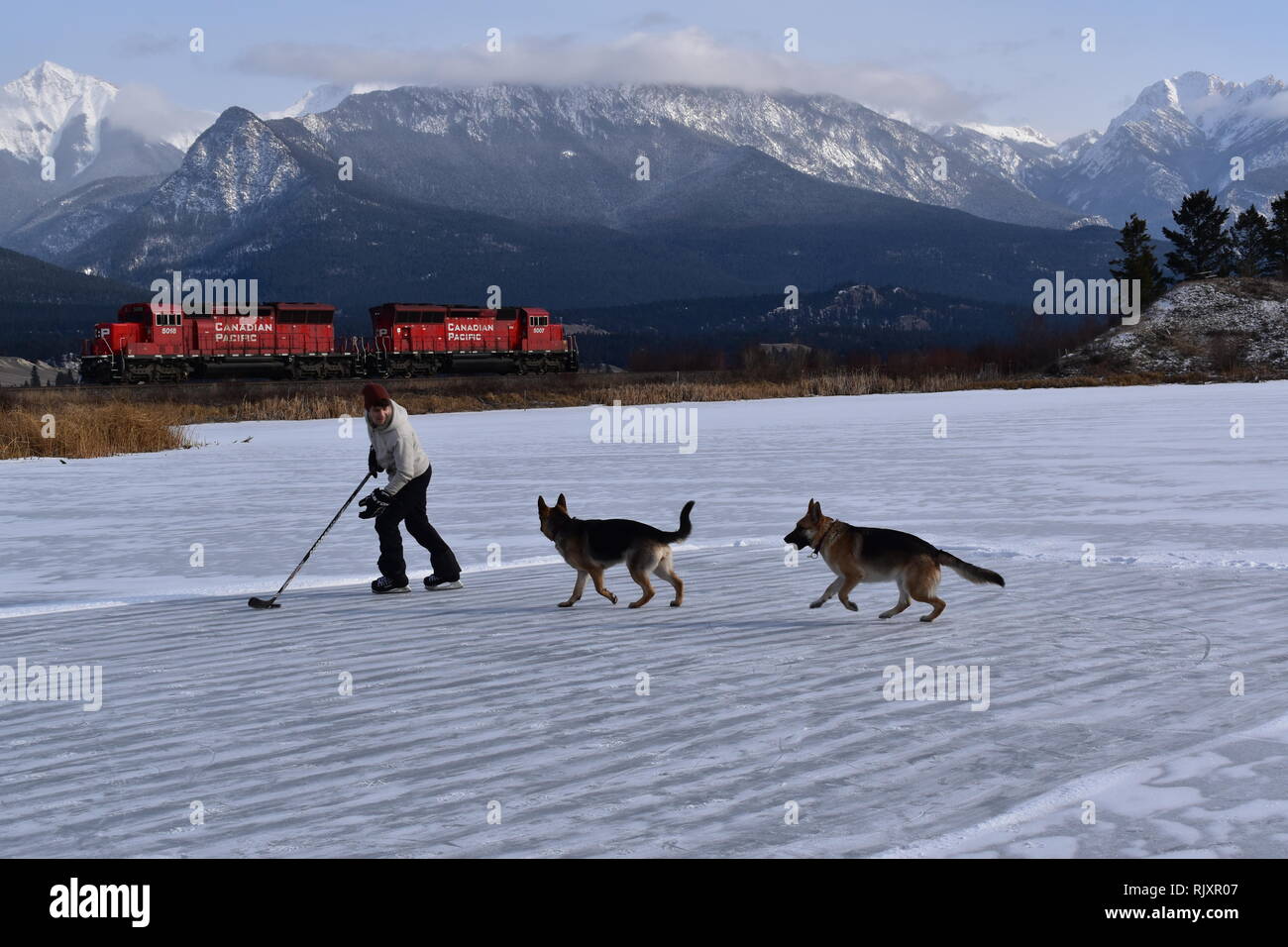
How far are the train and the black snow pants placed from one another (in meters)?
40.6

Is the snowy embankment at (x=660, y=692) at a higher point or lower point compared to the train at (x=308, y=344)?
lower

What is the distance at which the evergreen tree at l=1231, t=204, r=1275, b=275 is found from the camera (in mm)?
81075

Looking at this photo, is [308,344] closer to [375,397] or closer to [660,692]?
[375,397]

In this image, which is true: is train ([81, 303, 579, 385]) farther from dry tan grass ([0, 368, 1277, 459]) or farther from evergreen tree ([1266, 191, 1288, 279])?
evergreen tree ([1266, 191, 1288, 279])

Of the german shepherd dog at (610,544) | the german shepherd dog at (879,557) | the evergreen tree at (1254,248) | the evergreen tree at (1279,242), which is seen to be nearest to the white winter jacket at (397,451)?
the german shepherd dog at (610,544)

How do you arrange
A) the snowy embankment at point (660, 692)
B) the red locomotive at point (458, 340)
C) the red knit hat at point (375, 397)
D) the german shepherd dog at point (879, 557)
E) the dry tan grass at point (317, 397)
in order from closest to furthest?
the snowy embankment at point (660, 692) → the german shepherd dog at point (879, 557) → the red knit hat at point (375, 397) → the dry tan grass at point (317, 397) → the red locomotive at point (458, 340)

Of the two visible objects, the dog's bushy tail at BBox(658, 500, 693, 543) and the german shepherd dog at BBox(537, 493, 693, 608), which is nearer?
the dog's bushy tail at BBox(658, 500, 693, 543)

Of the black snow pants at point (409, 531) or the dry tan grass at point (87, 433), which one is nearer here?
the black snow pants at point (409, 531)

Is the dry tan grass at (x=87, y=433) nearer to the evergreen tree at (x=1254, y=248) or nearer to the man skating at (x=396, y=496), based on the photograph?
the man skating at (x=396, y=496)

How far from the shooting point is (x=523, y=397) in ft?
148

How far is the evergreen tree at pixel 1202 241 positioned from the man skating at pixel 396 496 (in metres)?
82.0

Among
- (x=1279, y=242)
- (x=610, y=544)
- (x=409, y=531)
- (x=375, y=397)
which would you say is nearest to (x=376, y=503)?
(x=409, y=531)

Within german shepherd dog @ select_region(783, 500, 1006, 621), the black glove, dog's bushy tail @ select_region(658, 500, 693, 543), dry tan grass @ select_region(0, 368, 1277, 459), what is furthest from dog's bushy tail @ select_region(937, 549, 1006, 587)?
dry tan grass @ select_region(0, 368, 1277, 459)

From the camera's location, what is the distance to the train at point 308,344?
48.1m
